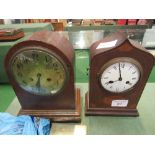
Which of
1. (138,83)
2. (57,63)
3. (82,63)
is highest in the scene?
(57,63)

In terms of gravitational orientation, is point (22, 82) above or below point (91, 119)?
above

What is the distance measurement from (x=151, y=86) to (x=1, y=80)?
1.16 m

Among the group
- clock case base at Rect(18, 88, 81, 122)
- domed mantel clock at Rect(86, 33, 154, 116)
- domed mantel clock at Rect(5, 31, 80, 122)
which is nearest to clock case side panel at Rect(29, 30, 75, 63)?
domed mantel clock at Rect(5, 31, 80, 122)

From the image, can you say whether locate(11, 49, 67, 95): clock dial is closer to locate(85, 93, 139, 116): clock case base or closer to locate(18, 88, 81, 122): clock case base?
locate(18, 88, 81, 122): clock case base

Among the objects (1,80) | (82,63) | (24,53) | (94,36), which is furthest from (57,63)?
(94,36)

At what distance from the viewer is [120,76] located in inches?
32.8

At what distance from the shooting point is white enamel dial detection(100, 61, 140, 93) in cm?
81

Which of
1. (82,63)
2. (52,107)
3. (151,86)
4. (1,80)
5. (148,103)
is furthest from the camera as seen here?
(82,63)

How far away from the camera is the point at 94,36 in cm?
228

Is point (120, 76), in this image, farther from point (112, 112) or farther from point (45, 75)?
point (45, 75)

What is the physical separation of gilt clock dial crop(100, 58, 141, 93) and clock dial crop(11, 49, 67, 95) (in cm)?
19
